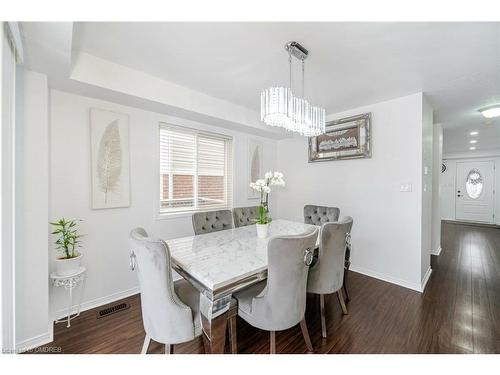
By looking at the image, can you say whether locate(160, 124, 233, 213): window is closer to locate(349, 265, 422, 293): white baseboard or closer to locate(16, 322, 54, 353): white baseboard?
locate(16, 322, 54, 353): white baseboard

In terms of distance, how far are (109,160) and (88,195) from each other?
424mm

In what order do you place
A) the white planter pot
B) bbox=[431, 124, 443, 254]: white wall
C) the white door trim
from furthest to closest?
bbox=[431, 124, 443, 254]: white wall, the white planter pot, the white door trim

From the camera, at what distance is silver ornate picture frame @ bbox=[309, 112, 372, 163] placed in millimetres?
2977

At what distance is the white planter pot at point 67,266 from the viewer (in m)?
1.78

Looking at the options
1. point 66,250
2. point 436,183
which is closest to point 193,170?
point 66,250

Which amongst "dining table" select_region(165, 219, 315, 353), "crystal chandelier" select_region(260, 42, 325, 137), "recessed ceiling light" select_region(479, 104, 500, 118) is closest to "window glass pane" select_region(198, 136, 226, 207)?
"dining table" select_region(165, 219, 315, 353)

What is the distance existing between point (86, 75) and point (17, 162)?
0.92 meters

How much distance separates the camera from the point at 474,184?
6.77 m

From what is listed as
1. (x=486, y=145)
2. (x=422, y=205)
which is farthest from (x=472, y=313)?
(x=486, y=145)

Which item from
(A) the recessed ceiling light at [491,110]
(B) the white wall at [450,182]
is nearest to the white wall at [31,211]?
(A) the recessed ceiling light at [491,110]

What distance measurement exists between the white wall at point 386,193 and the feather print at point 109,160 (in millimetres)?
3049

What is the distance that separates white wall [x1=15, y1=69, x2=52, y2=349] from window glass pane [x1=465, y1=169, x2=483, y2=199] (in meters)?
10.5
